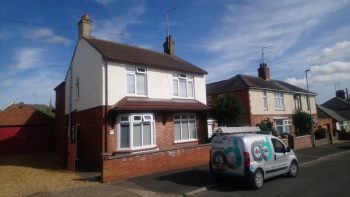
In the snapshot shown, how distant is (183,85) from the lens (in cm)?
1872

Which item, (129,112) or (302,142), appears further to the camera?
(302,142)

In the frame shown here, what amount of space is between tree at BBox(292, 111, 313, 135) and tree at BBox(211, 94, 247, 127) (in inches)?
442

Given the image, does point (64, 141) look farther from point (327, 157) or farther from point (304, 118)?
point (304, 118)

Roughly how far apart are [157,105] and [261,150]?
7.20 metres

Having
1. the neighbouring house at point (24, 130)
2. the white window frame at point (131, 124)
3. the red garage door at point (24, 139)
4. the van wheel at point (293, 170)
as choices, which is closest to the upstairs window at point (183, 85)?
the white window frame at point (131, 124)

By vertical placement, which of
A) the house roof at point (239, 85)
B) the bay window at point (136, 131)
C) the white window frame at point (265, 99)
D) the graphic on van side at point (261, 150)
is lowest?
the graphic on van side at point (261, 150)

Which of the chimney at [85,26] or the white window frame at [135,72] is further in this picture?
the chimney at [85,26]

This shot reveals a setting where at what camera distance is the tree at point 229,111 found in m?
20.2

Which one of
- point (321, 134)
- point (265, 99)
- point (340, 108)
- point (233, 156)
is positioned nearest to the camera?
point (233, 156)

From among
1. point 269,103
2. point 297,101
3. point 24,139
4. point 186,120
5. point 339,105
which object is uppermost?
point 339,105

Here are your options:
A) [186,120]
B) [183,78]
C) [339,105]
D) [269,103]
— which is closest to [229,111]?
[186,120]

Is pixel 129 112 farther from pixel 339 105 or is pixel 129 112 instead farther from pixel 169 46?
pixel 339 105

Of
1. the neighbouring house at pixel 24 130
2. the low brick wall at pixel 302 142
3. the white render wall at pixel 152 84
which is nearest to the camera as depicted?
the white render wall at pixel 152 84

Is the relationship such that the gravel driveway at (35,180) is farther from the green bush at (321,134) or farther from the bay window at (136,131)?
the green bush at (321,134)
